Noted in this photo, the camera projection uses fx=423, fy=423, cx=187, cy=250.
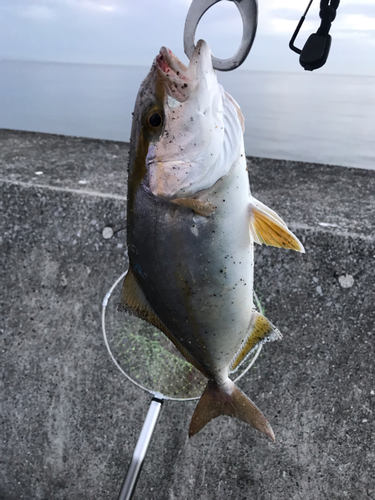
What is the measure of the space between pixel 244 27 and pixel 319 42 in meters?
0.40

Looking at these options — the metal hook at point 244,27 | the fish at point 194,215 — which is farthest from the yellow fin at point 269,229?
the metal hook at point 244,27

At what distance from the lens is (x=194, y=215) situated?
1227 millimetres

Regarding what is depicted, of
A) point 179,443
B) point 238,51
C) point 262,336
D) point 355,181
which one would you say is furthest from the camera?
point 355,181

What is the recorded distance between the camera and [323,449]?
2133 millimetres

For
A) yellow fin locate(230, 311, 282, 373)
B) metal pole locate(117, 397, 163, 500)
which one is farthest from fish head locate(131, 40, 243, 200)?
metal pole locate(117, 397, 163, 500)

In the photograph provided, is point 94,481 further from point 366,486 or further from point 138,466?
point 366,486

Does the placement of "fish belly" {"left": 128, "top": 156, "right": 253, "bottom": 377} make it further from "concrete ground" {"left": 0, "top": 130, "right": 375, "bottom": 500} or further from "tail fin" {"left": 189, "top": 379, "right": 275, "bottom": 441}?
"concrete ground" {"left": 0, "top": 130, "right": 375, "bottom": 500}

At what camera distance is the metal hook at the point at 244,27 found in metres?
0.94

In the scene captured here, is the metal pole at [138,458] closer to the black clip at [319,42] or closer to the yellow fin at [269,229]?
the yellow fin at [269,229]

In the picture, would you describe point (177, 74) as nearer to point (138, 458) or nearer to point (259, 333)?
point (259, 333)

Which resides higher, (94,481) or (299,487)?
(299,487)

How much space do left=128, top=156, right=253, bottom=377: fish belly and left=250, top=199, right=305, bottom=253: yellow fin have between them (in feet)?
0.08

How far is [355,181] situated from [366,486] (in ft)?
5.38

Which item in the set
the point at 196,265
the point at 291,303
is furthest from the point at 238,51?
the point at 291,303
